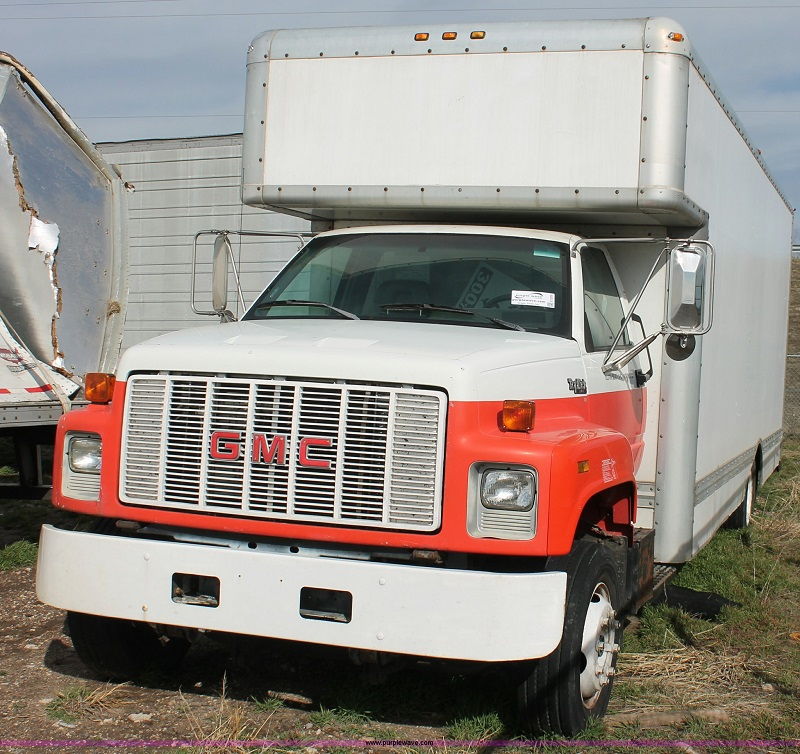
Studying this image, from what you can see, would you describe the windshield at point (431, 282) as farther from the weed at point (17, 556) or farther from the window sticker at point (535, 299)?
the weed at point (17, 556)

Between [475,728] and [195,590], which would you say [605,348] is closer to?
[475,728]

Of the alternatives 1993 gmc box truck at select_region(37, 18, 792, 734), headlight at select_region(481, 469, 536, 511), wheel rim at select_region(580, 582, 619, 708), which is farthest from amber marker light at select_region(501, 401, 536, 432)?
wheel rim at select_region(580, 582, 619, 708)

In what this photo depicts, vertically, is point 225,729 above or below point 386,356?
below

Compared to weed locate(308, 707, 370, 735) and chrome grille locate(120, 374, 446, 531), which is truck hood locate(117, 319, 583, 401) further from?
weed locate(308, 707, 370, 735)

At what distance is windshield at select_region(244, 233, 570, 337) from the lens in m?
5.50

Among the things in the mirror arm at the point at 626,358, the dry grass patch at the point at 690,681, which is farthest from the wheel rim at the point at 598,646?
the mirror arm at the point at 626,358

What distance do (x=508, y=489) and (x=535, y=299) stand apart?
5.00ft

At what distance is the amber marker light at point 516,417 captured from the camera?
440 centimetres

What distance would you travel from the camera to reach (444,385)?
432cm

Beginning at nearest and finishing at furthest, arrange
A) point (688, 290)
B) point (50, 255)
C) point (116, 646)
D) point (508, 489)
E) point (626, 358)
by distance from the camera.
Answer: point (508, 489), point (116, 646), point (688, 290), point (626, 358), point (50, 255)

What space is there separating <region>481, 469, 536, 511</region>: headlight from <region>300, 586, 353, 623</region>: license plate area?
26.0 inches

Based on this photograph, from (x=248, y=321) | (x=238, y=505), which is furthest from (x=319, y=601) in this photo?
(x=248, y=321)

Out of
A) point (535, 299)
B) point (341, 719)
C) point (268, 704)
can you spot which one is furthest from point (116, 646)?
point (535, 299)

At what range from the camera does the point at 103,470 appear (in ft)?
15.6
